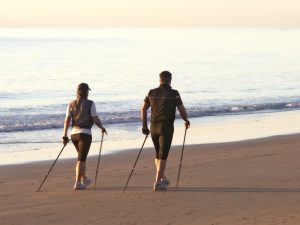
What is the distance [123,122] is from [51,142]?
5.80 metres

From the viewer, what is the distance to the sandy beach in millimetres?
10789

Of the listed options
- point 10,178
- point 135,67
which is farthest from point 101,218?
point 135,67

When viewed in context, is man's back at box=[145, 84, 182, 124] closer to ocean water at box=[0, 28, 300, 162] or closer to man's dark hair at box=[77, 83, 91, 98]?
man's dark hair at box=[77, 83, 91, 98]

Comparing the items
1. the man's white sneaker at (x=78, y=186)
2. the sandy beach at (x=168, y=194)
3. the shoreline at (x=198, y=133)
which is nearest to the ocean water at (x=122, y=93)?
the shoreline at (x=198, y=133)

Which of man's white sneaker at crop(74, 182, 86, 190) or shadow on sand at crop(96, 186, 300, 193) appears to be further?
man's white sneaker at crop(74, 182, 86, 190)

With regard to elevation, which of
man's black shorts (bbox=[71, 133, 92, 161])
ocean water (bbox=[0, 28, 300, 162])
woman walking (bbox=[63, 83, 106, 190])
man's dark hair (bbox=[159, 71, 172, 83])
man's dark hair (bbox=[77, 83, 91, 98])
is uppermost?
man's dark hair (bbox=[159, 71, 172, 83])

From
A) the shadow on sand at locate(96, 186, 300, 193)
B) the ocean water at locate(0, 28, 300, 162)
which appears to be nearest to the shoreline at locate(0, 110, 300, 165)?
the ocean water at locate(0, 28, 300, 162)

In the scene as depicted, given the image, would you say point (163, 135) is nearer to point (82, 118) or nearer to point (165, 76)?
point (165, 76)

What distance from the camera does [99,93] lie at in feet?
139

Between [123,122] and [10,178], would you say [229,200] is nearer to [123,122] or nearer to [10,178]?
[10,178]

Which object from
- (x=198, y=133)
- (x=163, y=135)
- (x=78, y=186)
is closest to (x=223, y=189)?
(x=163, y=135)

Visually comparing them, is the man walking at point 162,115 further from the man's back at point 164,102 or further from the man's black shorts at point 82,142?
the man's black shorts at point 82,142

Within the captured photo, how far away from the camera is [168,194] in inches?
489

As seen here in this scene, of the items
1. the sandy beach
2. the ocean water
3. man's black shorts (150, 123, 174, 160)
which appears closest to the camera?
the sandy beach
